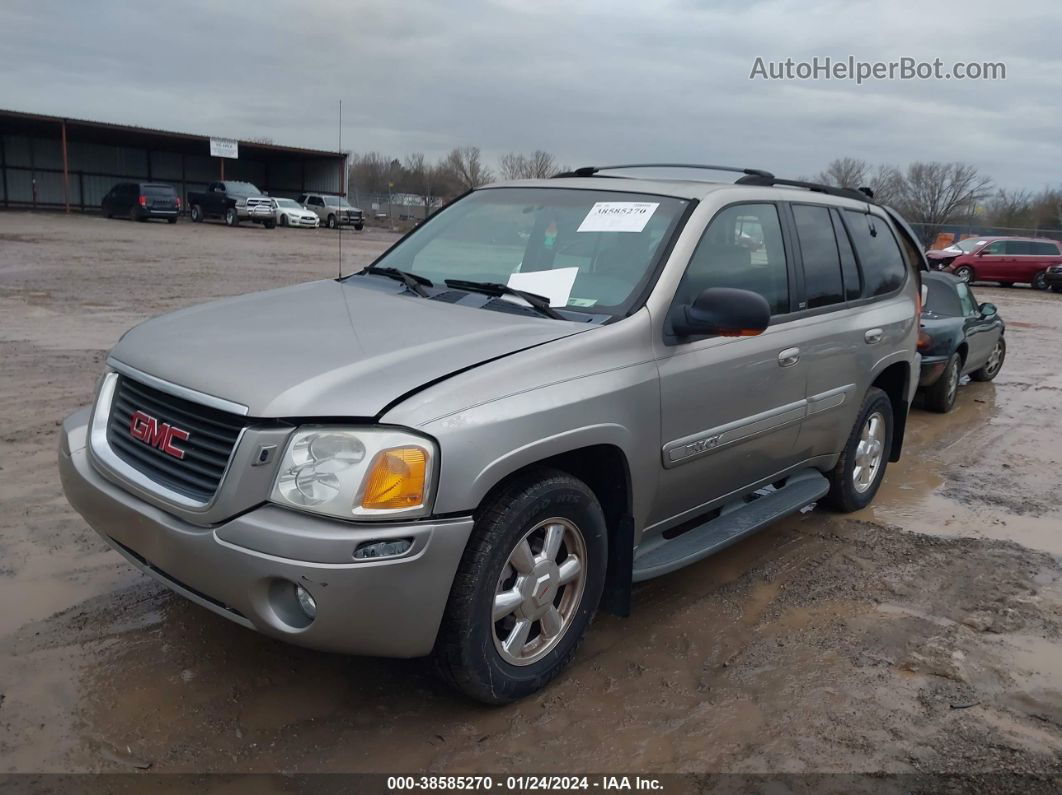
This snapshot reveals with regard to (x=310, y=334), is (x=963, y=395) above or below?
below

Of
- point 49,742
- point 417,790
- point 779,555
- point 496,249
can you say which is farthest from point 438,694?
point 779,555

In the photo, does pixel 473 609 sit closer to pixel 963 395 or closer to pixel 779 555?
pixel 779 555

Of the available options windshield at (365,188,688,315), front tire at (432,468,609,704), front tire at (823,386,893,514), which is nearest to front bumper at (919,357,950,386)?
front tire at (823,386,893,514)

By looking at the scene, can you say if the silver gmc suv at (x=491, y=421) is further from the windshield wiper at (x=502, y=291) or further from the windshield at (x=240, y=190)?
the windshield at (x=240, y=190)

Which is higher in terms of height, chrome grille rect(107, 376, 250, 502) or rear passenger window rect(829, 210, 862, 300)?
rear passenger window rect(829, 210, 862, 300)

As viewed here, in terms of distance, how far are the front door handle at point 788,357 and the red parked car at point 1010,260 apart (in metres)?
25.9

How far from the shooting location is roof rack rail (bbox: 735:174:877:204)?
446 centimetres

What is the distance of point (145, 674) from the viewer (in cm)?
323

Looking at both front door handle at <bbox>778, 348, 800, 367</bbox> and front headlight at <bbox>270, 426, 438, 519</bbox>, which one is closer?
front headlight at <bbox>270, 426, 438, 519</bbox>

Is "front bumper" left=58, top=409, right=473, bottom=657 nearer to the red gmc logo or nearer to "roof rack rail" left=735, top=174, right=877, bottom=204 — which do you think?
the red gmc logo

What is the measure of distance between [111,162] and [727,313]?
50546mm

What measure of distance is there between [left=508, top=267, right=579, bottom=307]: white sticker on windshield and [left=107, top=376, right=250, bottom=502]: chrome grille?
4.61ft

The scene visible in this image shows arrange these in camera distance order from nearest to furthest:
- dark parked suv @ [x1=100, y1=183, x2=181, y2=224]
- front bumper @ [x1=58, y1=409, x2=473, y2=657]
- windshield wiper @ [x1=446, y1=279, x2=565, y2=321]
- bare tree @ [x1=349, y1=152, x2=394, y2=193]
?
front bumper @ [x1=58, y1=409, x2=473, y2=657]
windshield wiper @ [x1=446, y1=279, x2=565, y2=321]
dark parked suv @ [x1=100, y1=183, x2=181, y2=224]
bare tree @ [x1=349, y1=152, x2=394, y2=193]

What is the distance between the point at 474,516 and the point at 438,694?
0.84 m
